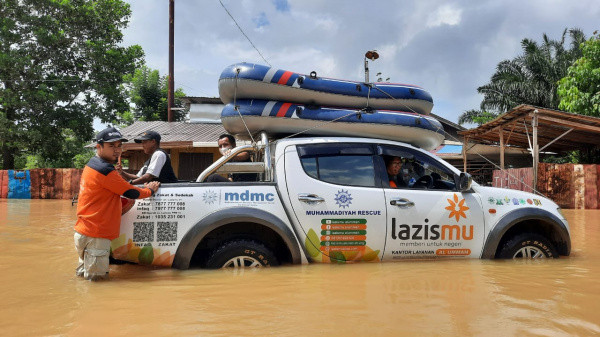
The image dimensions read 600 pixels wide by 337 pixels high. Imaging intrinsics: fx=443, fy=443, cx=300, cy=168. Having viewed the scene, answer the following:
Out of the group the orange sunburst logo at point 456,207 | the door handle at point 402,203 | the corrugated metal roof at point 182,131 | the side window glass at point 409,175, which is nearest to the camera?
the door handle at point 402,203

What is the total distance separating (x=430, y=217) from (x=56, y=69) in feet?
78.9

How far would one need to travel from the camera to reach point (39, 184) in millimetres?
19312

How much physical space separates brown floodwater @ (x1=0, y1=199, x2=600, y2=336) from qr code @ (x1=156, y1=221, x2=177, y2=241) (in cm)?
35

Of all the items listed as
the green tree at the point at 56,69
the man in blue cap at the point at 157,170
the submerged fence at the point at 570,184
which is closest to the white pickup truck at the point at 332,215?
the man in blue cap at the point at 157,170

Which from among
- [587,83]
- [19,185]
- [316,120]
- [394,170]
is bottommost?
[19,185]

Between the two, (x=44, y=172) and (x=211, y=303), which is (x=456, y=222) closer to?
(x=211, y=303)

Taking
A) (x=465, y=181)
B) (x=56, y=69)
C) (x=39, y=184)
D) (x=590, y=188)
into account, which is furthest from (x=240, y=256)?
(x=56, y=69)

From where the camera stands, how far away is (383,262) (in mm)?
4324

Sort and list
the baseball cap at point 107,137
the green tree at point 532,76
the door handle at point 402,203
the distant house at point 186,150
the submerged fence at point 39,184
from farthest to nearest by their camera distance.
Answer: the green tree at point 532,76 < the distant house at point 186,150 < the submerged fence at point 39,184 < the door handle at point 402,203 < the baseball cap at point 107,137

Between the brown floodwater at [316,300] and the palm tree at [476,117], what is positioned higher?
the palm tree at [476,117]

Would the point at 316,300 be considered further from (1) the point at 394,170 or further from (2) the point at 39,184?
(2) the point at 39,184

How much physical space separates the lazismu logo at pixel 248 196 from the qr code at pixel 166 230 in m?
0.53

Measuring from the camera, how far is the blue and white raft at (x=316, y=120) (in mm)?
4691

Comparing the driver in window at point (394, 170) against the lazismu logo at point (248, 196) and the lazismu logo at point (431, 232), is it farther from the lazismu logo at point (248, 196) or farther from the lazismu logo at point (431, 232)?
the lazismu logo at point (248, 196)
